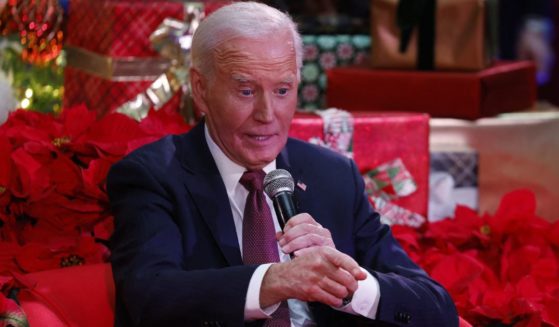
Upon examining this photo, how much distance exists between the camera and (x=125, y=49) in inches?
111

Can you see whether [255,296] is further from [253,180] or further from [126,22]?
[126,22]

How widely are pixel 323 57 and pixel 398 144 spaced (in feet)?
2.52

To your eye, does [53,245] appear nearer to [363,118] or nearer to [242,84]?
[242,84]

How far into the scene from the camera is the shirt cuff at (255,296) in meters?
1.67

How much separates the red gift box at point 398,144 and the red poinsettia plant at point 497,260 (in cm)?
10

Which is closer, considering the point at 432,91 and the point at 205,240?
the point at 205,240

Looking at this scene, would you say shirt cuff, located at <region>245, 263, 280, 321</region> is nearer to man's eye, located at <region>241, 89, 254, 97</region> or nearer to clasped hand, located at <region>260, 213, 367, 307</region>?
clasped hand, located at <region>260, 213, 367, 307</region>

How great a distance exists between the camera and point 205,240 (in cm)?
186

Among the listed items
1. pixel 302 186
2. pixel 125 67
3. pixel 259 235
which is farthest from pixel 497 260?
pixel 125 67

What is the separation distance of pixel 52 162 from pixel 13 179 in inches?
4.0

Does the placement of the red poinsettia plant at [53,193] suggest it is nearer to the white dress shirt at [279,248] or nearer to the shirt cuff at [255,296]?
the white dress shirt at [279,248]

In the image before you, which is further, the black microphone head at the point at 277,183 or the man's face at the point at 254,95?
the man's face at the point at 254,95

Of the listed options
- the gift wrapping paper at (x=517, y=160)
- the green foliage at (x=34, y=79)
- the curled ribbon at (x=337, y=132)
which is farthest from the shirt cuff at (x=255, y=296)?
the green foliage at (x=34, y=79)

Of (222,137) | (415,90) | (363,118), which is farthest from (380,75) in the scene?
(222,137)
